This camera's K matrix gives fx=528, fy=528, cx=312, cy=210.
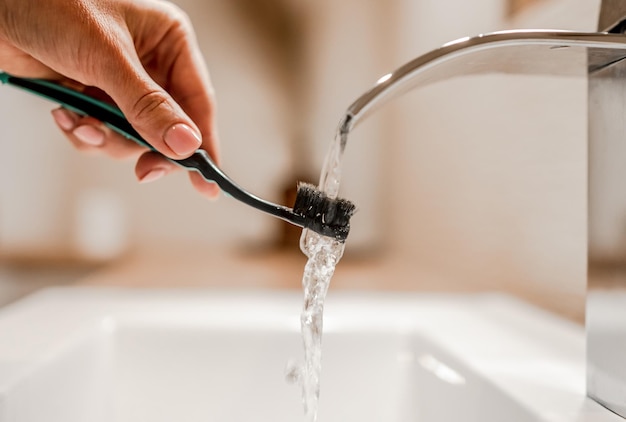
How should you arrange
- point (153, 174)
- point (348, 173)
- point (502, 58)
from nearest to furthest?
1. point (502, 58)
2. point (153, 174)
3. point (348, 173)

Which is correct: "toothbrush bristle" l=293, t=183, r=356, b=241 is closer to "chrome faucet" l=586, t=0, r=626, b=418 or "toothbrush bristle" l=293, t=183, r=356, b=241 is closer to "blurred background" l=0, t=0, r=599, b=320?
"chrome faucet" l=586, t=0, r=626, b=418

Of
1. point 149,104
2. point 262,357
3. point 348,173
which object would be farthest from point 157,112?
point 348,173

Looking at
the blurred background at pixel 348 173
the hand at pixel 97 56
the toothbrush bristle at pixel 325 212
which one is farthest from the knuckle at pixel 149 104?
the blurred background at pixel 348 173

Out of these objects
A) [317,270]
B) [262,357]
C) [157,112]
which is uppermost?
[157,112]

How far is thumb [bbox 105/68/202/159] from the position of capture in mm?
359

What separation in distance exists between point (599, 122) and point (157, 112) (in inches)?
11.6

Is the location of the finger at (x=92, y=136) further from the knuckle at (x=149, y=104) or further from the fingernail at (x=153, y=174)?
the knuckle at (x=149, y=104)

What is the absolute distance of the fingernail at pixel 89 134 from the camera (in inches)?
20.5

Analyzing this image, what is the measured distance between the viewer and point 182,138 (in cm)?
36

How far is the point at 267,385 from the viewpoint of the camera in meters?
0.52

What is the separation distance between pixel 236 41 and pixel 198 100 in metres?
0.84

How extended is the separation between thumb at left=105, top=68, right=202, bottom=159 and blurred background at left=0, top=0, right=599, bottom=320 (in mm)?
379

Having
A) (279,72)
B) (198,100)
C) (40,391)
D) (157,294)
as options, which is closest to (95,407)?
(40,391)

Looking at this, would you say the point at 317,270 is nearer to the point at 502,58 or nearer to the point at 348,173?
the point at 502,58
